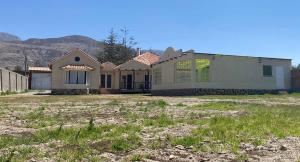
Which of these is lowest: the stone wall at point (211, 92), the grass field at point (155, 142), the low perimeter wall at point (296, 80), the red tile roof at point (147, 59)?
the grass field at point (155, 142)

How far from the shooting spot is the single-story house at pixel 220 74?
38.3 meters

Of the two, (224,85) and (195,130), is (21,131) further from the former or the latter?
(224,85)

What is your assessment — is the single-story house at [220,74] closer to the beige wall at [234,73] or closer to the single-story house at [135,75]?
the beige wall at [234,73]

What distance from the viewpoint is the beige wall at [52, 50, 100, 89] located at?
4806 cm

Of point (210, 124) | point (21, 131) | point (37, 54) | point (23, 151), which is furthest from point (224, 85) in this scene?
point (37, 54)

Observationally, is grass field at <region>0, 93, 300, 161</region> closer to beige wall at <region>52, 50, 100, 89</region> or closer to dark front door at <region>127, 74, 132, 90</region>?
beige wall at <region>52, 50, 100, 89</region>

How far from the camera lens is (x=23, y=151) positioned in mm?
7258

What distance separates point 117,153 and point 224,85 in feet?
107

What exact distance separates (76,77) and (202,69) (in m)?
16.3

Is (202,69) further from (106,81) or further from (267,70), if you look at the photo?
(106,81)

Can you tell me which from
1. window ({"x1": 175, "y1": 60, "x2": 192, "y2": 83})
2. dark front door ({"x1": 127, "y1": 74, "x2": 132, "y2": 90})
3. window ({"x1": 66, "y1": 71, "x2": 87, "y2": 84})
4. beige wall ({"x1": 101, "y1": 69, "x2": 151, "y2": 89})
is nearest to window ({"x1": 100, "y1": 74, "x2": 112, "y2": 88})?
beige wall ({"x1": 101, "y1": 69, "x2": 151, "y2": 89})

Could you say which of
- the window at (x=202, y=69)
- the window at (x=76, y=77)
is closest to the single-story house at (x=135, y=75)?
the window at (x=76, y=77)

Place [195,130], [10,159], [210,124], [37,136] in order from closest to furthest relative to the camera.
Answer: [10,159] → [37,136] → [195,130] → [210,124]

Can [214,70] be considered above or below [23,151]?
above
